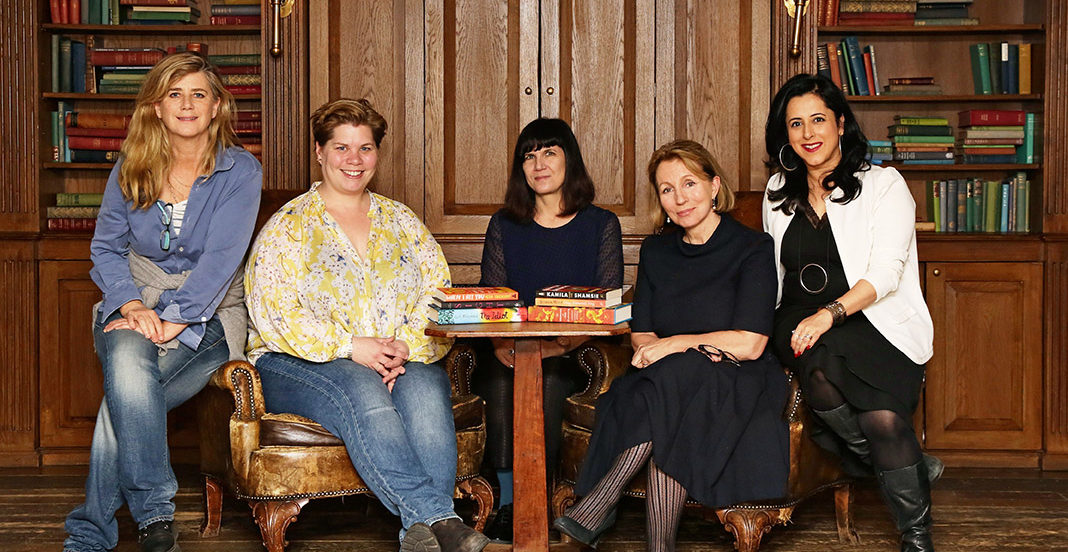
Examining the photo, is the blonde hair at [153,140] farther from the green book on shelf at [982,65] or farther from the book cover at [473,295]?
the green book on shelf at [982,65]

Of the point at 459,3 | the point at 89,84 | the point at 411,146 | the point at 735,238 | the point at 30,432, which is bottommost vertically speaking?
the point at 30,432

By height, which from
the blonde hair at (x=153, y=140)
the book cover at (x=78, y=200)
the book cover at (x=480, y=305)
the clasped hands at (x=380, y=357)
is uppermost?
the blonde hair at (x=153, y=140)

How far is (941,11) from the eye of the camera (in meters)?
4.06

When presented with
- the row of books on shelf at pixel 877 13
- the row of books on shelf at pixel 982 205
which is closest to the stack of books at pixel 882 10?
the row of books on shelf at pixel 877 13

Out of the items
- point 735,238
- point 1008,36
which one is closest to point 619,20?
point 735,238

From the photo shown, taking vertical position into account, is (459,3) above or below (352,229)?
above

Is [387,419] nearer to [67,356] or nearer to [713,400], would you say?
[713,400]

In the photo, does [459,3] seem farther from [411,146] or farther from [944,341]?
[944,341]

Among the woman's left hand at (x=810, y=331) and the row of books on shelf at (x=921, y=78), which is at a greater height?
the row of books on shelf at (x=921, y=78)

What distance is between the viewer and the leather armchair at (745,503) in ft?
8.67

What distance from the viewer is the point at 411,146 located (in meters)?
3.88

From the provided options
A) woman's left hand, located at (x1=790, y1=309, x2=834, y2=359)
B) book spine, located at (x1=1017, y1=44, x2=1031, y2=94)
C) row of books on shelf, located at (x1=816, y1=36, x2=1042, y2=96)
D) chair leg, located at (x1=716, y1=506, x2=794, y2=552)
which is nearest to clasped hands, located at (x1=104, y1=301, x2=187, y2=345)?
chair leg, located at (x1=716, y1=506, x2=794, y2=552)

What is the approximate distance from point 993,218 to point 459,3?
90.4 inches

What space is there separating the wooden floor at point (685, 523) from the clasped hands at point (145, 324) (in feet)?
2.04
